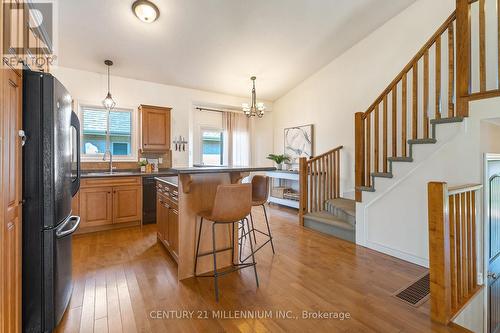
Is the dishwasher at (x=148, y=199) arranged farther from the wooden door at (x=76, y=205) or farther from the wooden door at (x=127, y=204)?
the wooden door at (x=76, y=205)

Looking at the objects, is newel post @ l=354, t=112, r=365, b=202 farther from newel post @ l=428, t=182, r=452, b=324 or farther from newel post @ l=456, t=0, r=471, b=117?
newel post @ l=428, t=182, r=452, b=324

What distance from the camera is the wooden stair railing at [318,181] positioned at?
4.30 metres

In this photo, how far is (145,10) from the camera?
305cm

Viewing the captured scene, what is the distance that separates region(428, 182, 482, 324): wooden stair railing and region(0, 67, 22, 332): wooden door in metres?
2.73

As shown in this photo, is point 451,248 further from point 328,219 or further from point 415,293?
point 328,219

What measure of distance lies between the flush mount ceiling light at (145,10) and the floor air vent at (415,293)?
4.22 metres

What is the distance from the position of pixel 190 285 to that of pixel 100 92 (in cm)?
401

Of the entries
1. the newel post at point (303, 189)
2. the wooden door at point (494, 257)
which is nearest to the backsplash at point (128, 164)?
the newel post at point (303, 189)

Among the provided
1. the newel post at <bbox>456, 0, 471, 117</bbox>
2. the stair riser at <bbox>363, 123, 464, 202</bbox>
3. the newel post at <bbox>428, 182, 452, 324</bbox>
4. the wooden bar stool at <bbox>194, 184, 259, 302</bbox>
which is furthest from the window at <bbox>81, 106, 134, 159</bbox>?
the newel post at <bbox>456, 0, 471, 117</bbox>

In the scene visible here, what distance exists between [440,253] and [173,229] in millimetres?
2507

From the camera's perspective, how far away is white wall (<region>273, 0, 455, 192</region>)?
12.4 feet

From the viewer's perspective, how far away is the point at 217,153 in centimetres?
614

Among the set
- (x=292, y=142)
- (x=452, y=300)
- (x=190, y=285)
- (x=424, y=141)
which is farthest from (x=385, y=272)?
(x=292, y=142)

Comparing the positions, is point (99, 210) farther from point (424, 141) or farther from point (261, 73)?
point (424, 141)
